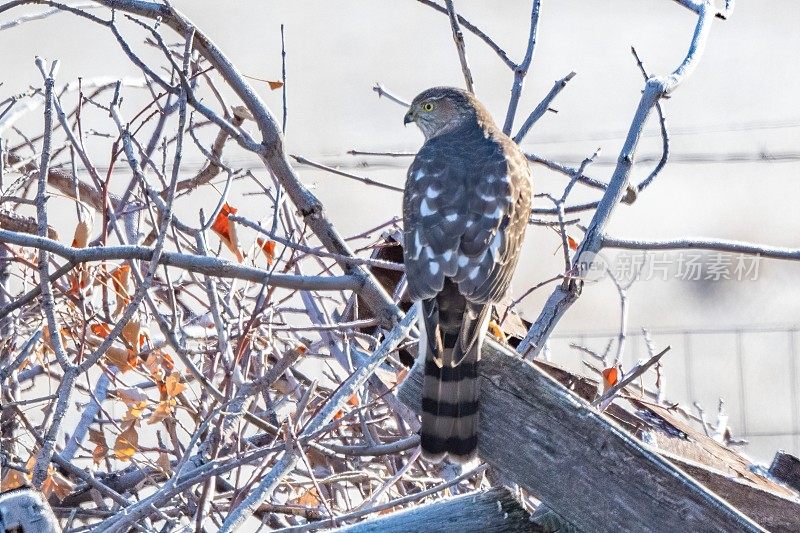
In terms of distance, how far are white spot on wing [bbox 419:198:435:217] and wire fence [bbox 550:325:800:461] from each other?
6632 mm

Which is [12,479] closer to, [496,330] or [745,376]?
[496,330]

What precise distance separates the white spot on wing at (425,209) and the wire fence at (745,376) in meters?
6.63

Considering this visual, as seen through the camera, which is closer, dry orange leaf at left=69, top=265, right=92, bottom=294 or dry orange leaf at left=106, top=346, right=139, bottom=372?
dry orange leaf at left=69, top=265, right=92, bottom=294

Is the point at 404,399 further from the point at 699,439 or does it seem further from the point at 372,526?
the point at 699,439

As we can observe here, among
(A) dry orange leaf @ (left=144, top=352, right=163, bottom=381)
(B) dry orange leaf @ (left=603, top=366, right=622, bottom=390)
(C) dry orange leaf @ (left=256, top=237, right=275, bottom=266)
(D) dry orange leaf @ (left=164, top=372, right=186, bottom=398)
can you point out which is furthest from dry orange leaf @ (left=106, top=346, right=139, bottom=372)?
(B) dry orange leaf @ (left=603, top=366, right=622, bottom=390)

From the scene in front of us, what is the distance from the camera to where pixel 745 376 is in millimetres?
10898

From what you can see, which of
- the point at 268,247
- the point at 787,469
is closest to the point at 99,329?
the point at 268,247

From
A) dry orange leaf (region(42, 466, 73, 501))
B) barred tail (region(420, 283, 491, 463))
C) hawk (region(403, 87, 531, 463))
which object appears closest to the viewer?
barred tail (region(420, 283, 491, 463))

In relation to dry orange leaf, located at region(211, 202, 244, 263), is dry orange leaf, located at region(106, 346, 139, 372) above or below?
below

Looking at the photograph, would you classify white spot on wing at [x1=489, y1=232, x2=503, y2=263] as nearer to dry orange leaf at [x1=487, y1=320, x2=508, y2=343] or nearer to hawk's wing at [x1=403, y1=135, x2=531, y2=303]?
hawk's wing at [x1=403, y1=135, x2=531, y2=303]

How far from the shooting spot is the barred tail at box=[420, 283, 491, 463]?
2.04m

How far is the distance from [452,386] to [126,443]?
1.34 meters

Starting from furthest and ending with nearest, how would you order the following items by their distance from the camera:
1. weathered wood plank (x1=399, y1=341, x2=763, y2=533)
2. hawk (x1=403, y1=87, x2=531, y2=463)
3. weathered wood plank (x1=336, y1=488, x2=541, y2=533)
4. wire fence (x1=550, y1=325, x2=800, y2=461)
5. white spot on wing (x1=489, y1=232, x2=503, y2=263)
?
wire fence (x1=550, y1=325, x2=800, y2=461), white spot on wing (x1=489, y1=232, x2=503, y2=263), hawk (x1=403, y1=87, x2=531, y2=463), weathered wood plank (x1=336, y1=488, x2=541, y2=533), weathered wood plank (x1=399, y1=341, x2=763, y2=533)

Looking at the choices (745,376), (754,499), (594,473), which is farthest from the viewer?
(745,376)
